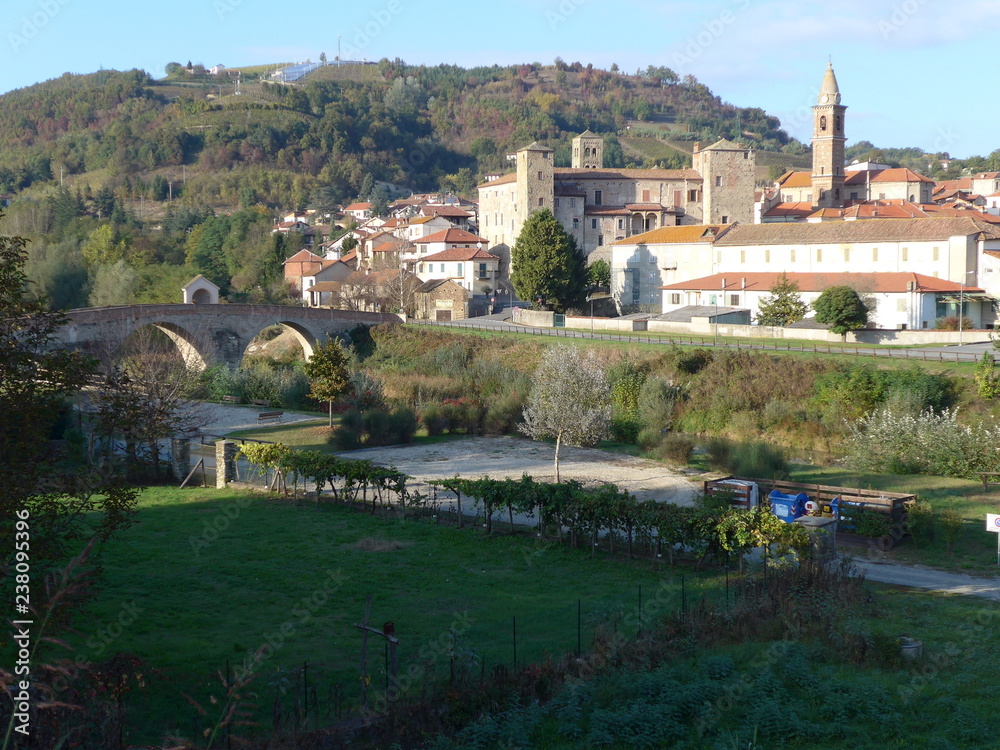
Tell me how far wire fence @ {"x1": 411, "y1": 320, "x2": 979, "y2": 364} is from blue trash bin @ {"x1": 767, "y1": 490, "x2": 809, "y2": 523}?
18047mm

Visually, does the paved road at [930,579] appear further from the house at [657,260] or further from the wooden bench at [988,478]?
the house at [657,260]

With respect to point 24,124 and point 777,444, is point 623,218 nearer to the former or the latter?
point 777,444

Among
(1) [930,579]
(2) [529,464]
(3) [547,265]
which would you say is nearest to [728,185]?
(3) [547,265]

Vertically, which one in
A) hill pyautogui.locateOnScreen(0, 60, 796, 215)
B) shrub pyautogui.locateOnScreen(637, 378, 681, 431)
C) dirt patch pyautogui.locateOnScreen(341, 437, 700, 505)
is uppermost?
Result: hill pyautogui.locateOnScreen(0, 60, 796, 215)

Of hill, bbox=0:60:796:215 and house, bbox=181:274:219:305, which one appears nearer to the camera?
house, bbox=181:274:219:305

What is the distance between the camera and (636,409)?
113 feet

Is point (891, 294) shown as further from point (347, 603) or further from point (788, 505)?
point (347, 603)

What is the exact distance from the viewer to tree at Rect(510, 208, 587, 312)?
54.2 meters

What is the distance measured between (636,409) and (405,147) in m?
120

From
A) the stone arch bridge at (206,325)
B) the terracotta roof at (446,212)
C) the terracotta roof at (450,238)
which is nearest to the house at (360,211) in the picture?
the terracotta roof at (446,212)

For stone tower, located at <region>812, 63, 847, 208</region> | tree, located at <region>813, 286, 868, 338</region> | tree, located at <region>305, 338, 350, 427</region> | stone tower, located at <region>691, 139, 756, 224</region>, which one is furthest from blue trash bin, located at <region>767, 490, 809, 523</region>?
stone tower, located at <region>812, 63, 847, 208</region>

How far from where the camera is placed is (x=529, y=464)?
25938mm

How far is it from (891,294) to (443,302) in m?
25.8

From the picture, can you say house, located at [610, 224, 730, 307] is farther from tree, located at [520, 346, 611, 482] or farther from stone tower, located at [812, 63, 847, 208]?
tree, located at [520, 346, 611, 482]
